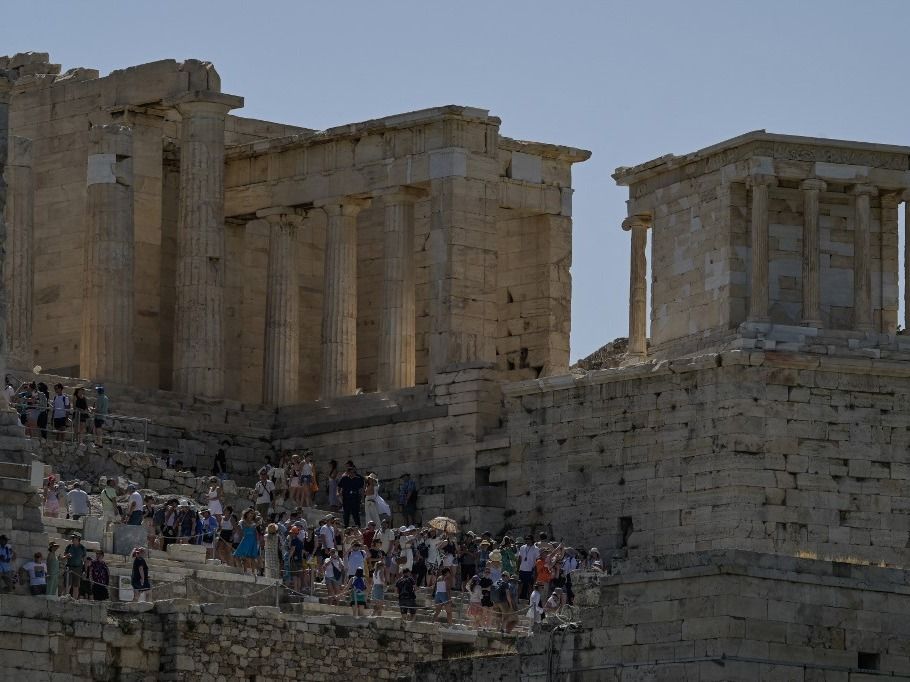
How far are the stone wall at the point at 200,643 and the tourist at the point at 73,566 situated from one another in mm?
728

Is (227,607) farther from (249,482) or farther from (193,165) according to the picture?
(193,165)

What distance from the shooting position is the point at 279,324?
243 ft

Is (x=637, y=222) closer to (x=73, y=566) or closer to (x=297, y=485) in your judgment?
(x=297, y=485)

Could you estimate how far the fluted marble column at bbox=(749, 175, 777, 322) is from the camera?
214 ft

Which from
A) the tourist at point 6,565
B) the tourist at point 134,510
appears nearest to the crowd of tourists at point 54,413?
the tourist at point 134,510

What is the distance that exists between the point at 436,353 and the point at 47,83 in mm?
11324

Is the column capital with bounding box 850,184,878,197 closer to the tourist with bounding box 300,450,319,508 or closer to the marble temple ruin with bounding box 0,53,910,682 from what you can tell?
the marble temple ruin with bounding box 0,53,910,682

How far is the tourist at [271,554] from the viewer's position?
5556 cm

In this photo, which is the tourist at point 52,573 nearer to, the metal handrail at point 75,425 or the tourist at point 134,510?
the tourist at point 134,510

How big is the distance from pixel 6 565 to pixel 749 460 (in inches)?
624

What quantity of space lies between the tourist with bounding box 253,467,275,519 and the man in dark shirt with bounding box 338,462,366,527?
4.10ft

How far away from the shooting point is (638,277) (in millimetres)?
69688

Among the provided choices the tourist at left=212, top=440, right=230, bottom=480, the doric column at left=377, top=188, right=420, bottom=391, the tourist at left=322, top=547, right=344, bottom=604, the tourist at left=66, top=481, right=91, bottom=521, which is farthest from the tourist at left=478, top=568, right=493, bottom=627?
the doric column at left=377, top=188, right=420, bottom=391

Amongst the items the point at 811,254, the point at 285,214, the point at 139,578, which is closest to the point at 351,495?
the point at 811,254
